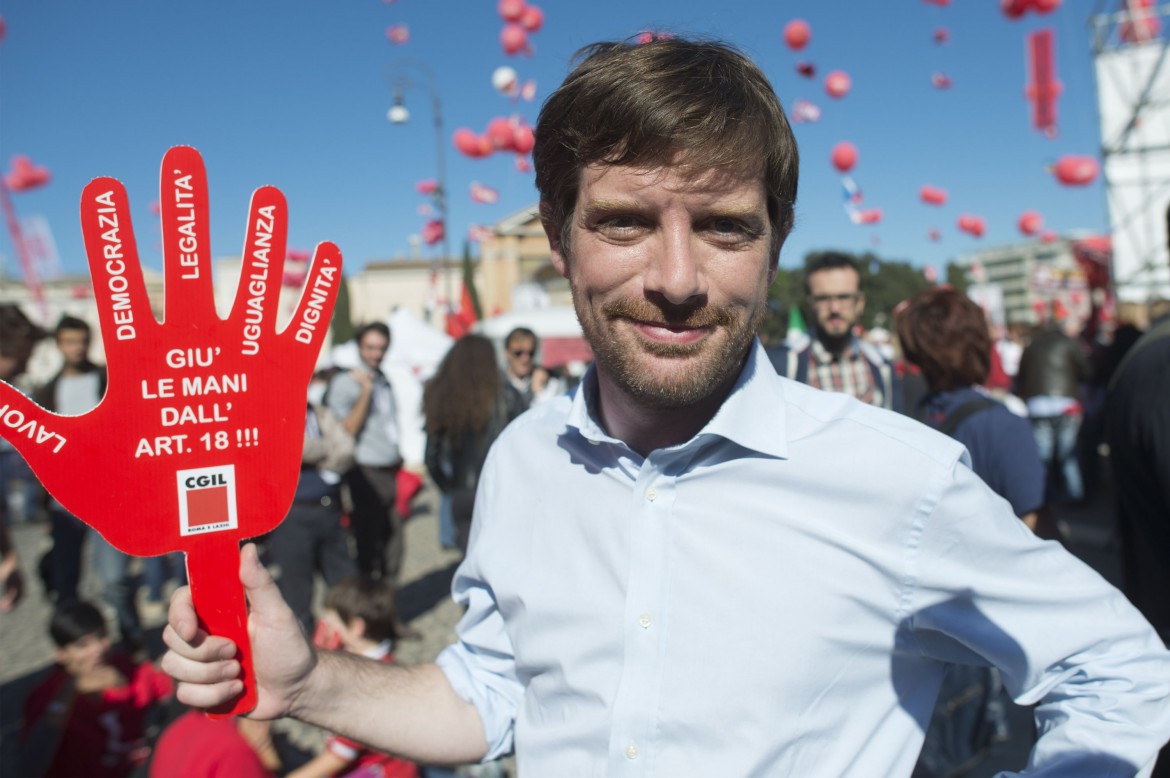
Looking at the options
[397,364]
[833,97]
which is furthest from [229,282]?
[833,97]

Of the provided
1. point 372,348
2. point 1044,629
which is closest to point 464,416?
point 372,348

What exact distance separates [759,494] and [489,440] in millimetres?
3211

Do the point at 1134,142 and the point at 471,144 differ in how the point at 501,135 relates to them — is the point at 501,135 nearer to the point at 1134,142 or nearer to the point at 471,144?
the point at 471,144

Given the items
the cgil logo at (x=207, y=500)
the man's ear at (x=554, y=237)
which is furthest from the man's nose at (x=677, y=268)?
the cgil logo at (x=207, y=500)

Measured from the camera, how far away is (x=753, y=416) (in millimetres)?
1247

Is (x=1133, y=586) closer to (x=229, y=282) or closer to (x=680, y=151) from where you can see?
(x=680, y=151)

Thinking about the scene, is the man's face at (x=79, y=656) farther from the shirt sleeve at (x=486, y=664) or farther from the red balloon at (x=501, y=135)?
the red balloon at (x=501, y=135)

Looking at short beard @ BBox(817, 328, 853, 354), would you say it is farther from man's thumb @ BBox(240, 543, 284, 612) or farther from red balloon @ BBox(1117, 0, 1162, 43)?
red balloon @ BBox(1117, 0, 1162, 43)

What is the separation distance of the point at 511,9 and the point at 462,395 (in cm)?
814

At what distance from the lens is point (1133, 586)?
1.93 metres

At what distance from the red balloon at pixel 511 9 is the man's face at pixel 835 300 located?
8.31 meters

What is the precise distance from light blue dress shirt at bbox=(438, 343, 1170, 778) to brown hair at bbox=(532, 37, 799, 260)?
0.33 meters

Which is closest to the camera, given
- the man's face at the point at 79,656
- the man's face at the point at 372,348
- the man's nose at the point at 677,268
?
the man's nose at the point at 677,268

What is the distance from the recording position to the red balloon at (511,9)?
35.1 ft
